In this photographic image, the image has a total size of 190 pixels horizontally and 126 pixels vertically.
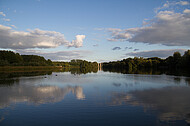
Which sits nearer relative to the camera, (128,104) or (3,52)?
(128,104)

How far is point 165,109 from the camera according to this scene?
37.7ft

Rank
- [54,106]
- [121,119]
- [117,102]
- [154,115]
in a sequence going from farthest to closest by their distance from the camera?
[117,102] → [54,106] → [154,115] → [121,119]

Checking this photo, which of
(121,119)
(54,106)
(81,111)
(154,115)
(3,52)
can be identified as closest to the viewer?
(121,119)

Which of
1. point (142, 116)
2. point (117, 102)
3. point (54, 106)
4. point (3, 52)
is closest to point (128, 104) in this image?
point (117, 102)

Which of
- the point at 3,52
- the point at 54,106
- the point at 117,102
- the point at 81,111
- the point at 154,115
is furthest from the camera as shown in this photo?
the point at 3,52

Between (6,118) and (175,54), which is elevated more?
(175,54)

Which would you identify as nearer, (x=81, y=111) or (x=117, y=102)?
(x=81, y=111)

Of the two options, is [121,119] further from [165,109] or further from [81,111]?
[165,109]

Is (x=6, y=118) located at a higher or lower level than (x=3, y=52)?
lower

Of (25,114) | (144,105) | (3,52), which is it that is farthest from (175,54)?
(3,52)

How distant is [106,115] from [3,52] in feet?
431

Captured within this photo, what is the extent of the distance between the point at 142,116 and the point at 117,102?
3642mm

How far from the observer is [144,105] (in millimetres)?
12578

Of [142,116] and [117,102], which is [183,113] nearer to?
[142,116]
